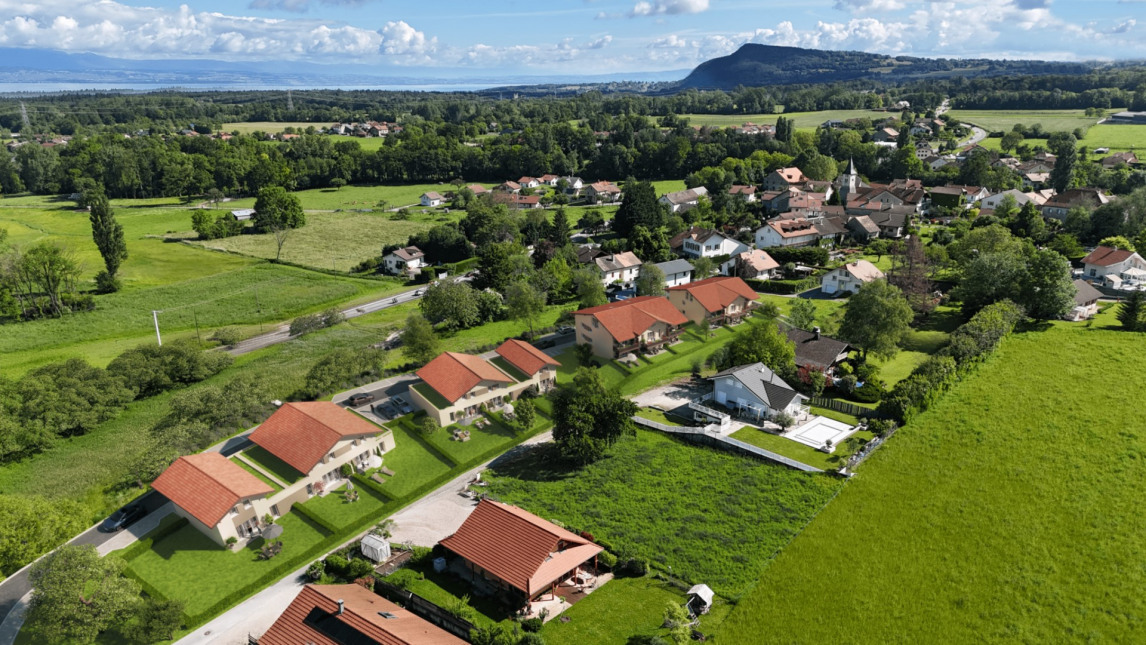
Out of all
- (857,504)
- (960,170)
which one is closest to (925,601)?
(857,504)

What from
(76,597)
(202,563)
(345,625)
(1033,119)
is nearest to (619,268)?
(202,563)

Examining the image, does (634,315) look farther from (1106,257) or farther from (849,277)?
(1106,257)

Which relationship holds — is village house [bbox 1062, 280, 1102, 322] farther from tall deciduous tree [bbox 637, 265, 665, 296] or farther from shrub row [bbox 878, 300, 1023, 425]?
tall deciduous tree [bbox 637, 265, 665, 296]

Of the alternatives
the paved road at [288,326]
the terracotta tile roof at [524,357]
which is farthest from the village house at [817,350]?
the paved road at [288,326]

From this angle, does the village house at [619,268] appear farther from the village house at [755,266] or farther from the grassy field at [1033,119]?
the grassy field at [1033,119]

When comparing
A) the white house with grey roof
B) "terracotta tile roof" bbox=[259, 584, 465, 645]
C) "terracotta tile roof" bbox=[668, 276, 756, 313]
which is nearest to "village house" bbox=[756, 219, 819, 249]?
"terracotta tile roof" bbox=[668, 276, 756, 313]
